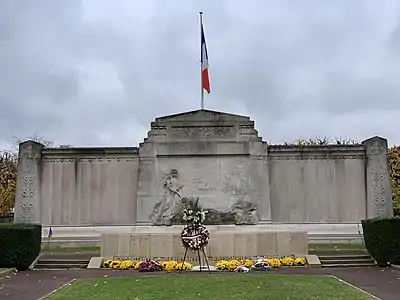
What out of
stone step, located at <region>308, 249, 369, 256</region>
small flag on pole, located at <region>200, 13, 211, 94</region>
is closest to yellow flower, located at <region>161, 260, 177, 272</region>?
stone step, located at <region>308, 249, 369, 256</region>

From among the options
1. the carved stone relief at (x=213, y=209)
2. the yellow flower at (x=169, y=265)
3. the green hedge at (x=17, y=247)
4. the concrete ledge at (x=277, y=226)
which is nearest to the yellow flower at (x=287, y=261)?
the yellow flower at (x=169, y=265)

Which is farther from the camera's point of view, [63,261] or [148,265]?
[63,261]

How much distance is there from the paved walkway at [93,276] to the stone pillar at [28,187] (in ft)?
22.4

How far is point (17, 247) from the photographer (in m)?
18.5

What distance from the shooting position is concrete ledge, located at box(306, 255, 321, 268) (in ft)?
59.4

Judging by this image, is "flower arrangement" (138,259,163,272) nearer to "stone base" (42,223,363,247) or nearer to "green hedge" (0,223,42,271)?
"green hedge" (0,223,42,271)

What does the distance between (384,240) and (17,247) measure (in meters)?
12.9

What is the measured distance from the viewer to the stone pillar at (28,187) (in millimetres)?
23984

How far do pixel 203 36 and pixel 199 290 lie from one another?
17.0 metres

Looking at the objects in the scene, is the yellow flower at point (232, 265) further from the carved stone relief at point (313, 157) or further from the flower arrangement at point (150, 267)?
the carved stone relief at point (313, 157)

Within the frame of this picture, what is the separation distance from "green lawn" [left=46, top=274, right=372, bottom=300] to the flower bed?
3542mm

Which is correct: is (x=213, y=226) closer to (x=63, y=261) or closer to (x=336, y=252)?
(x=336, y=252)

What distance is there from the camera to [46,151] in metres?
24.7

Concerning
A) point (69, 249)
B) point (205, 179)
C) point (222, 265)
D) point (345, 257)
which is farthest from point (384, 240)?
point (69, 249)
